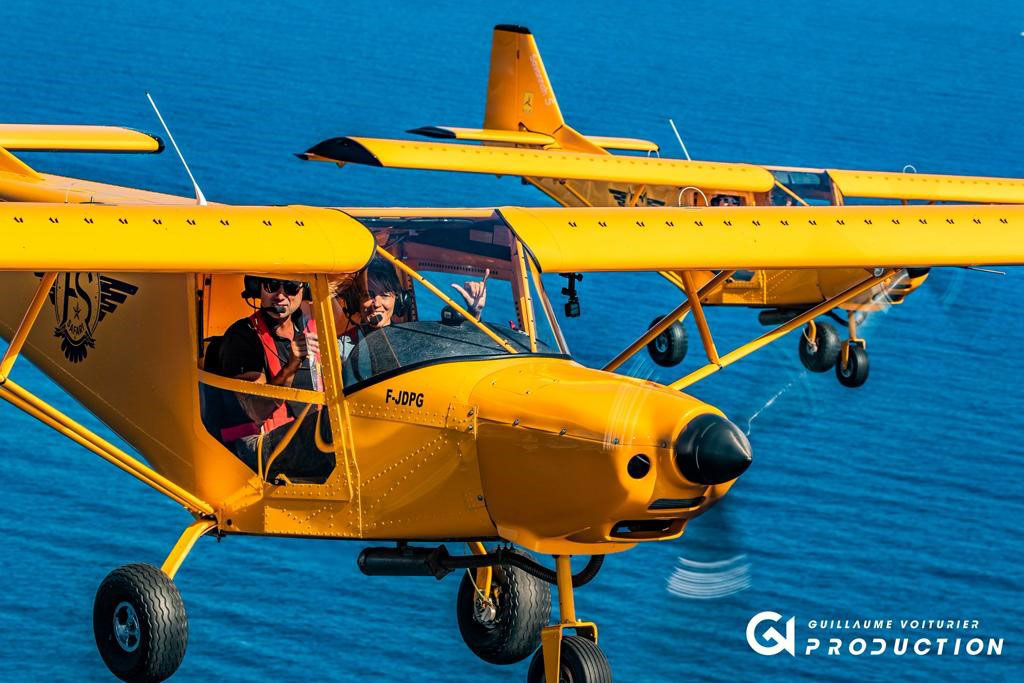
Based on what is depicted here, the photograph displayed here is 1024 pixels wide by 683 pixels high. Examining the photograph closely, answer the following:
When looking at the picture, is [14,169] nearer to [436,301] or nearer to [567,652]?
[436,301]

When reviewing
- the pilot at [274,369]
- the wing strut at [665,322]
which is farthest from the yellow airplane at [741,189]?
the pilot at [274,369]

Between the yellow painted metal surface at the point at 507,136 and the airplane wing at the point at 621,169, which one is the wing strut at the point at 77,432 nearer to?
the airplane wing at the point at 621,169

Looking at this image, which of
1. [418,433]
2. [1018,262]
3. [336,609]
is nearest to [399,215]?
[418,433]

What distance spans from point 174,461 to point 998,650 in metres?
37.9

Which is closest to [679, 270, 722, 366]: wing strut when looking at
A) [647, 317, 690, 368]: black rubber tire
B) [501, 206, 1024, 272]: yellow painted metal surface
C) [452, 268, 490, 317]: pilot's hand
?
[501, 206, 1024, 272]: yellow painted metal surface

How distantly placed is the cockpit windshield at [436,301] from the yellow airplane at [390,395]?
0.02m

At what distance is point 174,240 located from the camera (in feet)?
39.9

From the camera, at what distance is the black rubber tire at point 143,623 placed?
1286 centimetres

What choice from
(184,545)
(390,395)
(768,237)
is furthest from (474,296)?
(768,237)

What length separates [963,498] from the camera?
53250 millimetres

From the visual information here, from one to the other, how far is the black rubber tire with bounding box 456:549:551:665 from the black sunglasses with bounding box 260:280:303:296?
2938mm

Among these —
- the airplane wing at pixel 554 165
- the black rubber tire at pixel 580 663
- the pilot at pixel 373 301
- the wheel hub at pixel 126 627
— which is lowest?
the wheel hub at pixel 126 627

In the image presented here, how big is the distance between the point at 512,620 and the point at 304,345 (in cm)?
301

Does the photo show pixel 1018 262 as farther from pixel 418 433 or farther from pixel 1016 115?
pixel 1016 115
